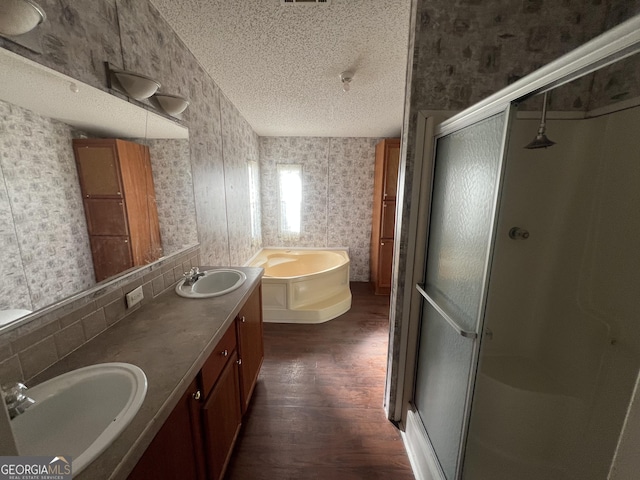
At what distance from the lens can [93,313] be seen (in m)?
0.98

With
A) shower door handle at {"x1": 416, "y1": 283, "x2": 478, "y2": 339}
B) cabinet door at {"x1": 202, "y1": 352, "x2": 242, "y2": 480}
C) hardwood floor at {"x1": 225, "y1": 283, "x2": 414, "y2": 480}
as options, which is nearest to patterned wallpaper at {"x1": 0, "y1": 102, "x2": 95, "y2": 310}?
cabinet door at {"x1": 202, "y1": 352, "x2": 242, "y2": 480}

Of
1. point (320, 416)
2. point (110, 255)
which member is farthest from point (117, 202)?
point (320, 416)

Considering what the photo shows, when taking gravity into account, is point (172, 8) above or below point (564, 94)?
above

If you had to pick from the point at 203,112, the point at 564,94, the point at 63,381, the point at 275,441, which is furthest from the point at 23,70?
the point at 564,94

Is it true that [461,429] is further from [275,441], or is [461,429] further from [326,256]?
[326,256]

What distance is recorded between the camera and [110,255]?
42.4 inches

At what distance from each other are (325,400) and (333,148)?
3.34 m

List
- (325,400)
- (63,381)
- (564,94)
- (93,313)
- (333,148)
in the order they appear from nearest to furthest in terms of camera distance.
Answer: (63,381)
(93,313)
(564,94)
(325,400)
(333,148)

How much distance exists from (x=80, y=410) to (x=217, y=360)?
46 centimetres

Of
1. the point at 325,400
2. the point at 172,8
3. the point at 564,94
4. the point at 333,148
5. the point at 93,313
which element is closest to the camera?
the point at 93,313

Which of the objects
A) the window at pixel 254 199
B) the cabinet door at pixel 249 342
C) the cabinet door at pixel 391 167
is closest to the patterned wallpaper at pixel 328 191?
the window at pixel 254 199

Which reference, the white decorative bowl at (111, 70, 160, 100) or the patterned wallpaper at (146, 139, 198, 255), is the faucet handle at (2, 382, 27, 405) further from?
the white decorative bowl at (111, 70, 160, 100)

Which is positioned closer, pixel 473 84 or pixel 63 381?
pixel 63 381

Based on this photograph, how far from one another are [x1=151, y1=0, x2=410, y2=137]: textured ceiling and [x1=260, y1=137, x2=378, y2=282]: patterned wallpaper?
3.83ft
